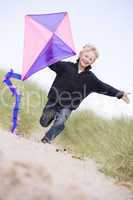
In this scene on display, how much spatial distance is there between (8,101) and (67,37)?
179 centimetres

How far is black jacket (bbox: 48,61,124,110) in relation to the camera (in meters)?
4.77

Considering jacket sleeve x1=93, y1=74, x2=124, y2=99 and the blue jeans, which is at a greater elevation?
jacket sleeve x1=93, y1=74, x2=124, y2=99

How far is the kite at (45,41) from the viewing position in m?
4.93

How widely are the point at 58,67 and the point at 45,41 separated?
1.20ft

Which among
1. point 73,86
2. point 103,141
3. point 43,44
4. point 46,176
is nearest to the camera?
point 46,176

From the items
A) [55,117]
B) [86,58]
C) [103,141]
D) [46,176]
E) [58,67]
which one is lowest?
[103,141]

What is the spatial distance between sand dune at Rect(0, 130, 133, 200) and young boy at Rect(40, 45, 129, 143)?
532mm

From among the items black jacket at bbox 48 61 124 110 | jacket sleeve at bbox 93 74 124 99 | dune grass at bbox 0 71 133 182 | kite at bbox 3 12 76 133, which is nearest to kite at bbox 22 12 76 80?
kite at bbox 3 12 76 133

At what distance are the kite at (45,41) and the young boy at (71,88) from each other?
148 mm

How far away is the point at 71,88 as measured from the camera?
4781 millimetres

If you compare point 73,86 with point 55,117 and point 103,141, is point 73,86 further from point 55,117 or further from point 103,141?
point 103,141

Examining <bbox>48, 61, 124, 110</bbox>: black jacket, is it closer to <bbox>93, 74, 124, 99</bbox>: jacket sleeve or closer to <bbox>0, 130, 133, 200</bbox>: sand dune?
<bbox>93, 74, 124, 99</bbox>: jacket sleeve

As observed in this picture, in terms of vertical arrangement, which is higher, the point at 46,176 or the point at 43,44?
the point at 43,44

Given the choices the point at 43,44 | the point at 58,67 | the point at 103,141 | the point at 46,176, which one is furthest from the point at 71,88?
the point at 46,176
